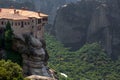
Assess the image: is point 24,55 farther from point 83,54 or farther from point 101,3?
point 101,3

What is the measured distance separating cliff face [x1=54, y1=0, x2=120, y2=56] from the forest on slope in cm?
675

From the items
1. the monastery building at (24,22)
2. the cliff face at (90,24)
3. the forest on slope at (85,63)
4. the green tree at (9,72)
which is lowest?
the forest on slope at (85,63)

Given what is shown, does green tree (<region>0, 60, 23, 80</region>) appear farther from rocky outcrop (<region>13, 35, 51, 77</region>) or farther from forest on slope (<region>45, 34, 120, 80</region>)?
forest on slope (<region>45, 34, 120, 80</region>)

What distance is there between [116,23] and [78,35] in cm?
1693

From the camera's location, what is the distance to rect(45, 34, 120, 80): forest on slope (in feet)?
436

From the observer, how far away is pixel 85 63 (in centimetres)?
14675

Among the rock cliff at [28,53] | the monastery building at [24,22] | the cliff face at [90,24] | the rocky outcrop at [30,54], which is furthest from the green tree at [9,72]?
the cliff face at [90,24]

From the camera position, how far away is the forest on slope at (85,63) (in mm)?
133000

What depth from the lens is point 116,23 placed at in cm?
17038

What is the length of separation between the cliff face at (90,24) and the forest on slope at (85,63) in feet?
22.2

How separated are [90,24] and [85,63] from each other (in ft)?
112

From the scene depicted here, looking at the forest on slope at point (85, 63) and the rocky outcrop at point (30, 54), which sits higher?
the rocky outcrop at point (30, 54)

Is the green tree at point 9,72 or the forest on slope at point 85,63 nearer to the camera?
the green tree at point 9,72

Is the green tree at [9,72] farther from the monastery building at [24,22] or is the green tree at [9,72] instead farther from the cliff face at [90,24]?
the cliff face at [90,24]
